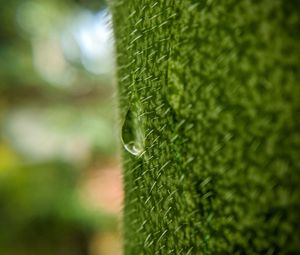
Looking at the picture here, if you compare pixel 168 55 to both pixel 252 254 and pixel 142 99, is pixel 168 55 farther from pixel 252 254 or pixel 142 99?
pixel 252 254

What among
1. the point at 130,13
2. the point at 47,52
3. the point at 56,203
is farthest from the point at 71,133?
the point at 130,13

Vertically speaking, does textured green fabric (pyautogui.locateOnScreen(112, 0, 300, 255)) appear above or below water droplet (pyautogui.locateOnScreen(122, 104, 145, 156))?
below

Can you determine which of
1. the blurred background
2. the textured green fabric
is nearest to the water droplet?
the textured green fabric

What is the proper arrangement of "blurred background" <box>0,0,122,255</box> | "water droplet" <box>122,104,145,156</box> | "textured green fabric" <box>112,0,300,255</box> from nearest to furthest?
"textured green fabric" <box>112,0,300,255</box>
"water droplet" <box>122,104,145,156</box>
"blurred background" <box>0,0,122,255</box>

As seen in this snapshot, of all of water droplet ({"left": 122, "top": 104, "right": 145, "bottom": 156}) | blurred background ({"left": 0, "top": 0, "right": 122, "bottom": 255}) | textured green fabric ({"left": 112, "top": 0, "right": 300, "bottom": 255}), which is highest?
blurred background ({"left": 0, "top": 0, "right": 122, "bottom": 255})

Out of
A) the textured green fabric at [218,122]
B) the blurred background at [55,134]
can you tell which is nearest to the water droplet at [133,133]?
the textured green fabric at [218,122]

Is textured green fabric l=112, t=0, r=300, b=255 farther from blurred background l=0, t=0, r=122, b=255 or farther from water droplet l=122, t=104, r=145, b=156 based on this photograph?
blurred background l=0, t=0, r=122, b=255

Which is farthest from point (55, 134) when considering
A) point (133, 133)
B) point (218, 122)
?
point (218, 122)

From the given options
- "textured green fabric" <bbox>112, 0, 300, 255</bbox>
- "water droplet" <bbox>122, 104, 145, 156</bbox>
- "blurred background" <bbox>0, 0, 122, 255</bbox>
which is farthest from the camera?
"blurred background" <bbox>0, 0, 122, 255</bbox>

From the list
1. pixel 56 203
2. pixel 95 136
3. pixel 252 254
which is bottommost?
pixel 252 254
